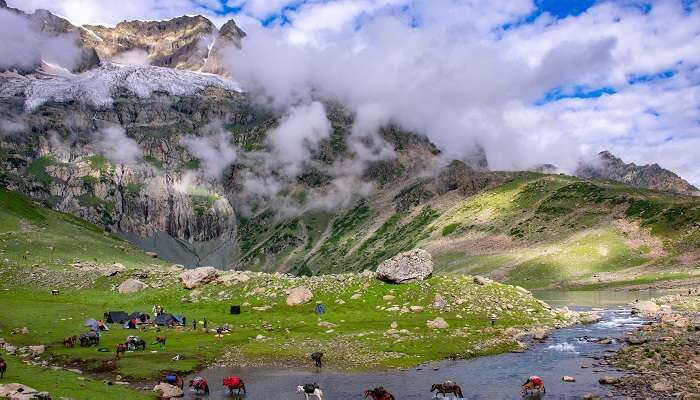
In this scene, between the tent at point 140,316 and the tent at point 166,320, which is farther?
the tent at point 140,316

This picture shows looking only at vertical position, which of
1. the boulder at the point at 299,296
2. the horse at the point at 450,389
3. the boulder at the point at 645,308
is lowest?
the horse at the point at 450,389

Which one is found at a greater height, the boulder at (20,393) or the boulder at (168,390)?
the boulder at (20,393)

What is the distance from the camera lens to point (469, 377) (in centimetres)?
4403

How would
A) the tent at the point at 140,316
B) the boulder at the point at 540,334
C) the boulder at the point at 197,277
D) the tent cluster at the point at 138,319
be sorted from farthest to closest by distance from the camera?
the boulder at the point at 197,277 → the tent at the point at 140,316 → the tent cluster at the point at 138,319 → the boulder at the point at 540,334

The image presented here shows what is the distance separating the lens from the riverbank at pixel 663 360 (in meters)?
35.7

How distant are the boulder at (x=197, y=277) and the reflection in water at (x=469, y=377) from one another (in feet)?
147

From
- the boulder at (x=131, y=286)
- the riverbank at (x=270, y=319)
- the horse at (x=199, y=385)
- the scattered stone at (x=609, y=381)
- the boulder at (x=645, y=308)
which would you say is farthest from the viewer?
the boulder at (x=131, y=286)

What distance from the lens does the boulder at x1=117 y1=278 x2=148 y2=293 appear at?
93.1m

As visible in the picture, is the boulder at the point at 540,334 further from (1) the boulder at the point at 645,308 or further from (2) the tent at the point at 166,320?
(2) the tent at the point at 166,320

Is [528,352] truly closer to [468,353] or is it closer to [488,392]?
[468,353]

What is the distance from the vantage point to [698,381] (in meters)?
37.0

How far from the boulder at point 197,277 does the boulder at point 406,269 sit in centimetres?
3012

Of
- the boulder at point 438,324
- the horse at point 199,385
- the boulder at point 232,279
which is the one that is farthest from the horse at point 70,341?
the boulder at point 438,324

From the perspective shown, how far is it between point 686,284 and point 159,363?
160 m
